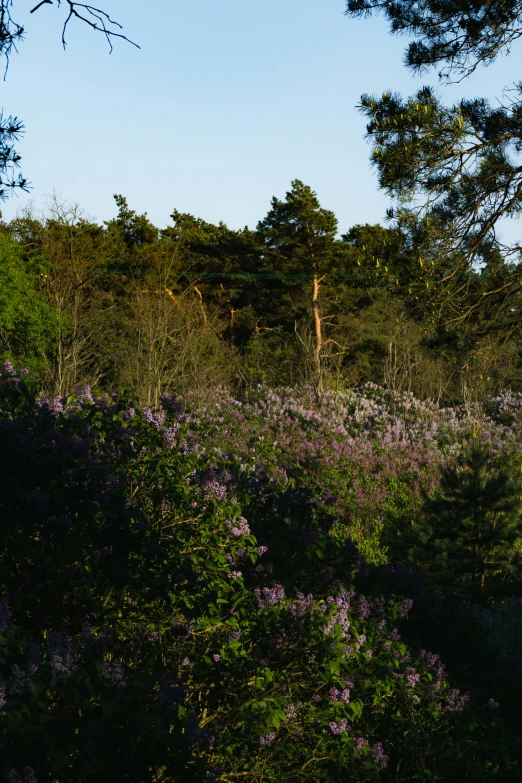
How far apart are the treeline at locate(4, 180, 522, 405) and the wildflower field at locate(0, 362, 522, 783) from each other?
11838 mm

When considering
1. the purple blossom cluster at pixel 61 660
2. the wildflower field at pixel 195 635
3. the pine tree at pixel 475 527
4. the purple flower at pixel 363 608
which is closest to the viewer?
the purple blossom cluster at pixel 61 660

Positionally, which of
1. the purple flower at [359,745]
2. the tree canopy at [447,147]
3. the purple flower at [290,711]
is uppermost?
the tree canopy at [447,147]

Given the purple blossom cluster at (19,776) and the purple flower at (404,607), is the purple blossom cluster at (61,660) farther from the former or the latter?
the purple flower at (404,607)

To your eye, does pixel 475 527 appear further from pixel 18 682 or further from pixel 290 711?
pixel 18 682

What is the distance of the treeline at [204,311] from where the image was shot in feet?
83.9

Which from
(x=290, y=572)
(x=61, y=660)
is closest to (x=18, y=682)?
(x=61, y=660)

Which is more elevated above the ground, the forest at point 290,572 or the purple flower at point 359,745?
the forest at point 290,572

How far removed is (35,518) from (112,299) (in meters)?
28.3

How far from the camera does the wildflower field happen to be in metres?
2.87

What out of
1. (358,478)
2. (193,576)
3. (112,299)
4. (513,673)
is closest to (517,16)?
(513,673)

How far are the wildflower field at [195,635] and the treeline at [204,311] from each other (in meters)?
11.8

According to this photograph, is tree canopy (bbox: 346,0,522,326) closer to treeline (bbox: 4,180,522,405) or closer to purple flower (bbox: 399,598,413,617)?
purple flower (bbox: 399,598,413,617)

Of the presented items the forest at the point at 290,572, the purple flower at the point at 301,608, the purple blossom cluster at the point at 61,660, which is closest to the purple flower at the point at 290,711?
the forest at the point at 290,572

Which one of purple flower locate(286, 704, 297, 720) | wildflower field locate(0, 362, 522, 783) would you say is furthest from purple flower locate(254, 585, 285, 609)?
purple flower locate(286, 704, 297, 720)
